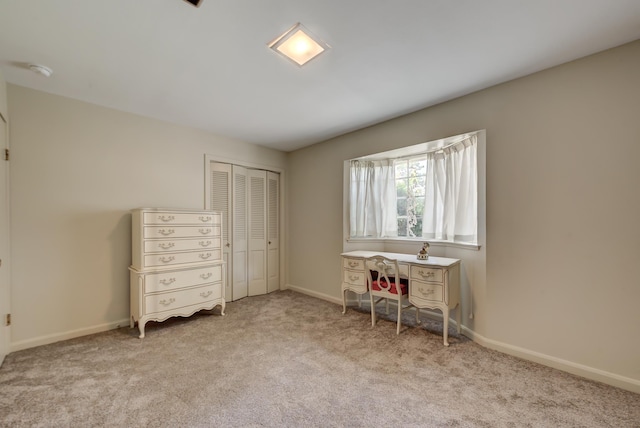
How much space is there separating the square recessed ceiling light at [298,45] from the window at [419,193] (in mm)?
1771

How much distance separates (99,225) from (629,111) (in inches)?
198

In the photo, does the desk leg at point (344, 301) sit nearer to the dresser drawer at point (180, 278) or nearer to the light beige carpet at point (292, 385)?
the light beige carpet at point (292, 385)

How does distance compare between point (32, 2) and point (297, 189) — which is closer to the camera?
point (32, 2)

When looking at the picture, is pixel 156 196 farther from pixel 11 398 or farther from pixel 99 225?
pixel 11 398

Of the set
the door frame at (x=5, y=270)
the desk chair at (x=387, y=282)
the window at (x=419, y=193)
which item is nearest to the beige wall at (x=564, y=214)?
the window at (x=419, y=193)

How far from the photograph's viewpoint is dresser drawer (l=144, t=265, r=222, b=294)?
9.60 ft

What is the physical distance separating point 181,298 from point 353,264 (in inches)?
83.5

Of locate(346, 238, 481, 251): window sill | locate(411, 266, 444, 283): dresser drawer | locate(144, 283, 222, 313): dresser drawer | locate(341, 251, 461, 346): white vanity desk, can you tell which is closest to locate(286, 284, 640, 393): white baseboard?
locate(341, 251, 461, 346): white vanity desk

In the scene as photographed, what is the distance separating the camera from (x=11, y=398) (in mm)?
1857

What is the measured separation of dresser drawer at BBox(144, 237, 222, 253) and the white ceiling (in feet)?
5.19

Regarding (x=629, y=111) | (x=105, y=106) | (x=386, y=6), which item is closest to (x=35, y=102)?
(x=105, y=106)

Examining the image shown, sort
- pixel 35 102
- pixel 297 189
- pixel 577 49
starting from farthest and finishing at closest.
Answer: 1. pixel 297 189
2. pixel 35 102
3. pixel 577 49

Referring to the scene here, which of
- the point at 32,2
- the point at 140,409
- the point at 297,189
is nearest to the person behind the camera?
the point at 32,2

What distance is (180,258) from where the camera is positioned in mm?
3148
